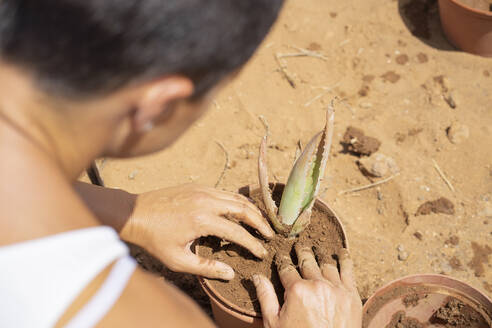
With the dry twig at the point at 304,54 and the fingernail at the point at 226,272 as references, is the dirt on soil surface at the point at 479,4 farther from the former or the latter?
the fingernail at the point at 226,272

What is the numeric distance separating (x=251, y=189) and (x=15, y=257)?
1132 millimetres

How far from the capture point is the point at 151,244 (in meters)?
1.54

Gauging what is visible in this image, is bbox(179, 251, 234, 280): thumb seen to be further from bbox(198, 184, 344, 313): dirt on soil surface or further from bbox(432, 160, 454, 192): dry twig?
bbox(432, 160, 454, 192): dry twig

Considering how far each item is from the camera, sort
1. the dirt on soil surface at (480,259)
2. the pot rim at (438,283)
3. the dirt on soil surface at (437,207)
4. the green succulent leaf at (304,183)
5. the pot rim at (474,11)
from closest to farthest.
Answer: the green succulent leaf at (304,183), the pot rim at (438,283), the dirt on soil surface at (480,259), the dirt on soil surface at (437,207), the pot rim at (474,11)

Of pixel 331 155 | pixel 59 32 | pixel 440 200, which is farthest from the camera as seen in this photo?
pixel 331 155

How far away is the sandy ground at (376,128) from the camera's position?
85.0 inches

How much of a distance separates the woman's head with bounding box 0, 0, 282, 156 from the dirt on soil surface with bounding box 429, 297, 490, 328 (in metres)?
1.20

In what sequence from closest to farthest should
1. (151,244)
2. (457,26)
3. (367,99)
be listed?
(151,244)
(367,99)
(457,26)

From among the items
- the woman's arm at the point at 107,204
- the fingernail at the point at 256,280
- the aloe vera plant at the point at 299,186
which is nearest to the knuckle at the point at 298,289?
the fingernail at the point at 256,280

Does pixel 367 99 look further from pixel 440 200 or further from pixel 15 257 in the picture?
pixel 15 257

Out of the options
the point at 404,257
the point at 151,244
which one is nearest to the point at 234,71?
the point at 151,244

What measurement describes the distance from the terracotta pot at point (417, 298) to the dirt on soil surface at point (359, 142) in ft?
2.83

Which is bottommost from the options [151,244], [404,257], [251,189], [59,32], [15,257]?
[404,257]

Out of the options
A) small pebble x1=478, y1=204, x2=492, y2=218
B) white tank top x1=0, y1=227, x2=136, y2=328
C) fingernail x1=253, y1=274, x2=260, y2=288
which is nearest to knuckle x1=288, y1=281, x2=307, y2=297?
fingernail x1=253, y1=274, x2=260, y2=288
